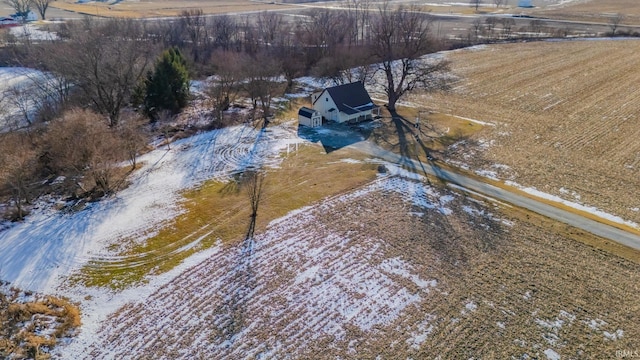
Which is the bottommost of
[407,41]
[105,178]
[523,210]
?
[523,210]

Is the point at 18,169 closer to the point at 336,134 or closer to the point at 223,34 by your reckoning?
the point at 336,134

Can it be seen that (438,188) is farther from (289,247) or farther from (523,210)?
(289,247)

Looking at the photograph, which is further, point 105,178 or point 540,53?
point 540,53

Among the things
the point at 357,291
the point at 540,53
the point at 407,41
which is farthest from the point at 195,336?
the point at 540,53

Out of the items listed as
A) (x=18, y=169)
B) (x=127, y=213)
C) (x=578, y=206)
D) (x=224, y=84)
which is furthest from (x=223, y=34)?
(x=578, y=206)

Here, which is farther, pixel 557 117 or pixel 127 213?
pixel 557 117

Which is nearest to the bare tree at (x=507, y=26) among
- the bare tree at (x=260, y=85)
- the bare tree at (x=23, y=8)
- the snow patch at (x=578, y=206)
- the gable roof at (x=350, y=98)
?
the gable roof at (x=350, y=98)
